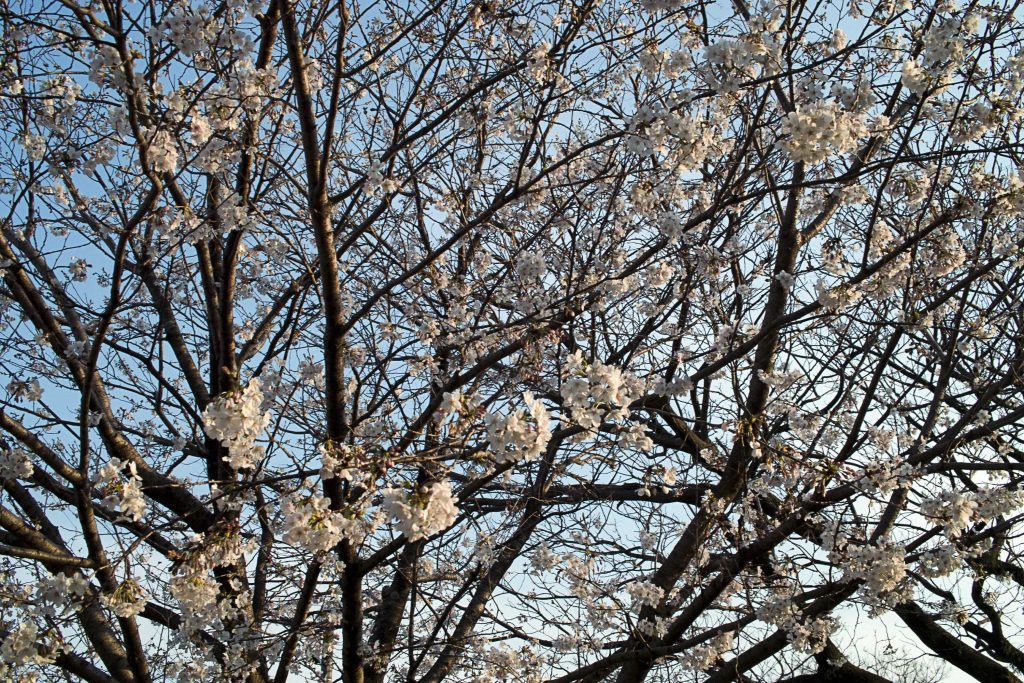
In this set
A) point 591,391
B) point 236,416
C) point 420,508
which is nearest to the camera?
point 420,508

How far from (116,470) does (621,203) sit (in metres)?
3.42

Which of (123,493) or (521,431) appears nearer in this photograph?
(521,431)

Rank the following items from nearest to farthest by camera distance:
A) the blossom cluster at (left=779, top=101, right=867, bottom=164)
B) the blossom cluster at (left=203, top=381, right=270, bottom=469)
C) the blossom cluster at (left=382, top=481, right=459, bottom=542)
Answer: the blossom cluster at (left=382, top=481, right=459, bottom=542) < the blossom cluster at (left=203, top=381, right=270, bottom=469) < the blossom cluster at (left=779, top=101, right=867, bottom=164)

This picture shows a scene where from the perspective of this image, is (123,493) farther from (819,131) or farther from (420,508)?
(819,131)

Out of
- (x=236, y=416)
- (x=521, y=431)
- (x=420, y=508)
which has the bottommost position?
(x=420, y=508)

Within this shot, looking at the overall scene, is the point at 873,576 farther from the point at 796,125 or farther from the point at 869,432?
the point at 796,125

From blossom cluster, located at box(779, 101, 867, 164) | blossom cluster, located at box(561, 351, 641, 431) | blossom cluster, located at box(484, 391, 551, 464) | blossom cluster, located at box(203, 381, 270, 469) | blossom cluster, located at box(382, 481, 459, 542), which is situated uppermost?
blossom cluster, located at box(779, 101, 867, 164)

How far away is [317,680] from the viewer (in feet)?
16.1

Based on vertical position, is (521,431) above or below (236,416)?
below

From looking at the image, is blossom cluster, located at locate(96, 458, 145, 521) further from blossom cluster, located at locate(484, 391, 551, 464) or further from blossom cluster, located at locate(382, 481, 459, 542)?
blossom cluster, located at locate(484, 391, 551, 464)

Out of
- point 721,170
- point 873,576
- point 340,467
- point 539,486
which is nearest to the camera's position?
point 340,467

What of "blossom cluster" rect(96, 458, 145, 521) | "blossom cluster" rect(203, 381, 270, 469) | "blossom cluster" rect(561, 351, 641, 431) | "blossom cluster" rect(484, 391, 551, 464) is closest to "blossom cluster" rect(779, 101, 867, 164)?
"blossom cluster" rect(561, 351, 641, 431)

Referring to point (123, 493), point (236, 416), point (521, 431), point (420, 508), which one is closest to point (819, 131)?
point (521, 431)

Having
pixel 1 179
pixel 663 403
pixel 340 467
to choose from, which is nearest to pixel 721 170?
pixel 663 403
